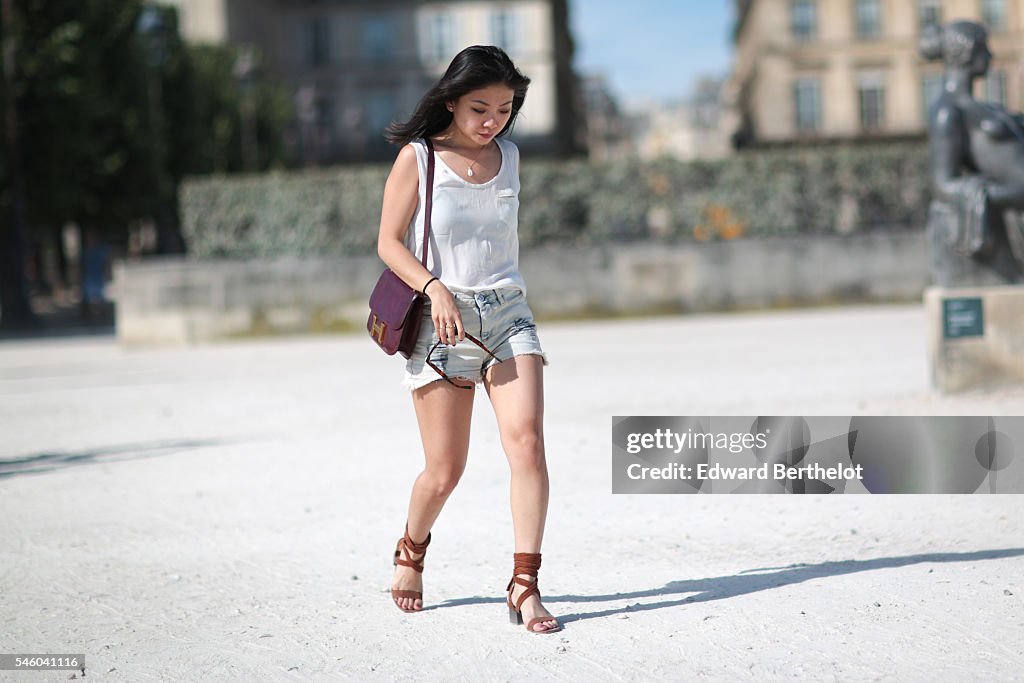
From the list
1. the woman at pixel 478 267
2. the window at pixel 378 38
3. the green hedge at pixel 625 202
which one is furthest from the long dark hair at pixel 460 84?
the window at pixel 378 38

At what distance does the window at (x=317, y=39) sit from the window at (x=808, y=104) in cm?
A: 2496

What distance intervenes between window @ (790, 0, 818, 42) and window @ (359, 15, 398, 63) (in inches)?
842

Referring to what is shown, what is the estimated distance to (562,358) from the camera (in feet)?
47.4

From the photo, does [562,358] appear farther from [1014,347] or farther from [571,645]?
[571,645]

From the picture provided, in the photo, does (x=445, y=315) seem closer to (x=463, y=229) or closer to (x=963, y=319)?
(x=463, y=229)

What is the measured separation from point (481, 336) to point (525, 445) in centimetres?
37

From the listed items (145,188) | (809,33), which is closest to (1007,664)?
(145,188)

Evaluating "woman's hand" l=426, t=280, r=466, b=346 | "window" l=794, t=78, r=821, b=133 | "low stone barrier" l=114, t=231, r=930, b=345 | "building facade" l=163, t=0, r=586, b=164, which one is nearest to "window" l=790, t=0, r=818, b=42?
"window" l=794, t=78, r=821, b=133

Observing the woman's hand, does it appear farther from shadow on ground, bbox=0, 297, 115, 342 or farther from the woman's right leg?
shadow on ground, bbox=0, 297, 115, 342

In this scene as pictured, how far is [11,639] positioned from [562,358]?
10.3m

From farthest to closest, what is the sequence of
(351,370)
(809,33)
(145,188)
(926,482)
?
(809,33) < (145,188) < (351,370) < (926,482)

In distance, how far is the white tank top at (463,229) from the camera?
429cm

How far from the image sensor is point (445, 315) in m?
4.12

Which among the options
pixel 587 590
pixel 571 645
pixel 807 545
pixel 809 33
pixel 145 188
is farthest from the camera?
pixel 809 33
